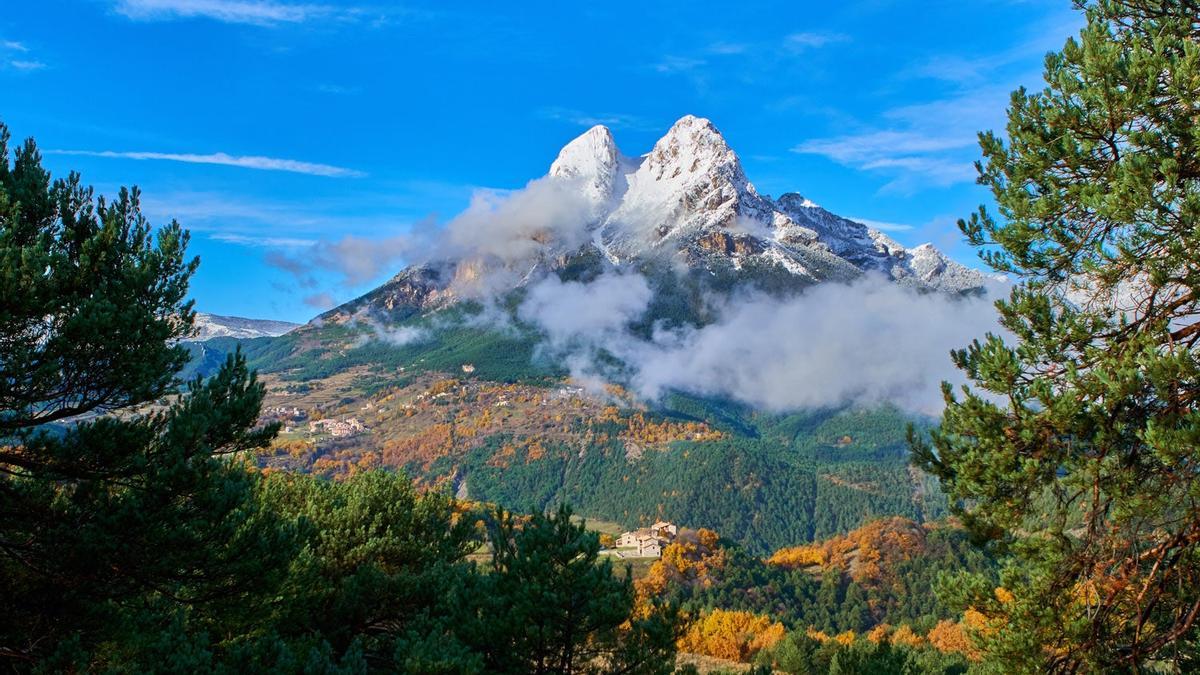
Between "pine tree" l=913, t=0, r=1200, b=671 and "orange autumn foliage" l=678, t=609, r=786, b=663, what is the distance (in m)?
45.1

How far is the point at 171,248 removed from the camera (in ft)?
37.6

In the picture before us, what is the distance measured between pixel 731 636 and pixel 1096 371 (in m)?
58.1

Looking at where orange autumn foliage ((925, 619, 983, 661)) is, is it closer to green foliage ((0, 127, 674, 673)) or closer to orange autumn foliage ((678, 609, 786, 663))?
orange autumn foliage ((678, 609, 786, 663))

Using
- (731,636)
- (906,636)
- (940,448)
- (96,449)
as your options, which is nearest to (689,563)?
(906,636)

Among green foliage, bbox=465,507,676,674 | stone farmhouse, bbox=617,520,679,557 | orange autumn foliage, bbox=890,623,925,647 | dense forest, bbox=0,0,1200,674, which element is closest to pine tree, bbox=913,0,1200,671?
dense forest, bbox=0,0,1200,674

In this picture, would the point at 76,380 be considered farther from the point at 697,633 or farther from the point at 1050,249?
the point at 697,633

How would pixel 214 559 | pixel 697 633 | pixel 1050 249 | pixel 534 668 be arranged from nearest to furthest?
pixel 1050 249
pixel 214 559
pixel 534 668
pixel 697 633

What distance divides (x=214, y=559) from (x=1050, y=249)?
13.3 m

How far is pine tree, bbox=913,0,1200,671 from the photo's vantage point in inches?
324

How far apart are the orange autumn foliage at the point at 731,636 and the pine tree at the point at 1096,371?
45.1 meters

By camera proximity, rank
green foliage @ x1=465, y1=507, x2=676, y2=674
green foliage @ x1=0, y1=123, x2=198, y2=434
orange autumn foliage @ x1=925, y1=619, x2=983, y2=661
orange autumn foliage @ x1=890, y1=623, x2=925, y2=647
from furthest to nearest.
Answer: orange autumn foliage @ x1=890, y1=623, x2=925, y2=647, orange autumn foliage @ x1=925, y1=619, x2=983, y2=661, green foliage @ x1=465, y1=507, x2=676, y2=674, green foliage @ x1=0, y1=123, x2=198, y2=434

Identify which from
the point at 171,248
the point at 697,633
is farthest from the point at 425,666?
the point at 697,633

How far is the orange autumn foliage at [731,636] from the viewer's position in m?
55.8

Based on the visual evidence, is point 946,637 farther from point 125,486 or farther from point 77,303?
point 77,303
